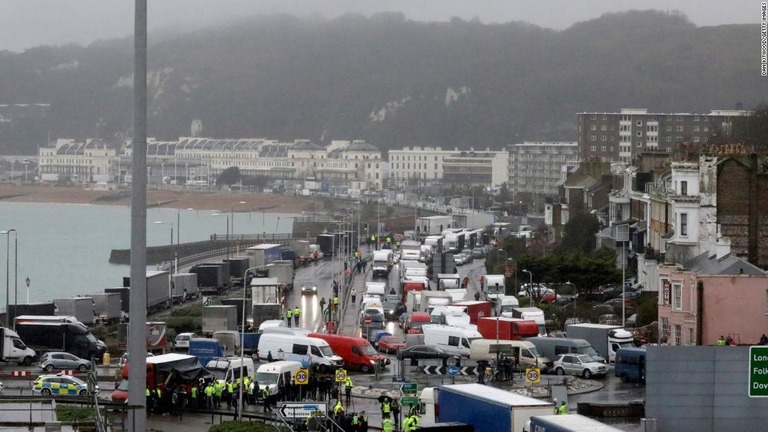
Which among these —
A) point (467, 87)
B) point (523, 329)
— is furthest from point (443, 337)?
point (467, 87)

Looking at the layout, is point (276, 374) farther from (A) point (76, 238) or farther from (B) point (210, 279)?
(A) point (76, 238)

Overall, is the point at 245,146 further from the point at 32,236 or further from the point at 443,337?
the point at 443,337

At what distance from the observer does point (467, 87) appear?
635ft

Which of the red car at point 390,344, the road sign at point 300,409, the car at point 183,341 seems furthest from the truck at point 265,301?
the road sign at point 300,409

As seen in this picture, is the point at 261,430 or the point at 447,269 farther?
the point at 447,269

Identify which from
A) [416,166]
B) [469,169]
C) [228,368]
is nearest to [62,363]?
[228,368]

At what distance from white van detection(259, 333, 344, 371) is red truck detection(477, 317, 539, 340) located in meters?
3.35

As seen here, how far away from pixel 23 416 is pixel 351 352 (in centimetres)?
795

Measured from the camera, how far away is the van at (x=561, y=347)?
17.7m

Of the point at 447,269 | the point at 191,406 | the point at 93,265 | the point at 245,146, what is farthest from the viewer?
the point at 245,146

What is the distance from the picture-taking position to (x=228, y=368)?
1568 centimetres

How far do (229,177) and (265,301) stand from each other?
12392 centimetres

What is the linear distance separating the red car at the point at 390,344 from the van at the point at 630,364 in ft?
11.2

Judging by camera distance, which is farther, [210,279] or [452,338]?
[210,279]
